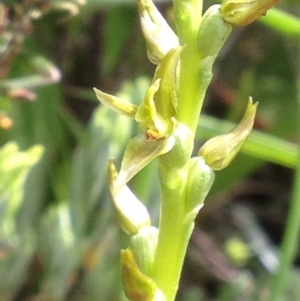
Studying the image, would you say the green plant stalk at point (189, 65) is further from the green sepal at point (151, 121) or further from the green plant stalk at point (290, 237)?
the green plant stalk at point (290, 237)

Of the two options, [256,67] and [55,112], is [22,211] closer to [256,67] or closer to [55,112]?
[55,112]

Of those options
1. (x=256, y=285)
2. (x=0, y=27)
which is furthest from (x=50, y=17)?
(x=256, y=285)

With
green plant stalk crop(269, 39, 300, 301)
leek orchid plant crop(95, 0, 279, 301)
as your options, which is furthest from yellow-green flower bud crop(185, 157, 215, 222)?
green plant stalk crop(269, 39, 300, 301)

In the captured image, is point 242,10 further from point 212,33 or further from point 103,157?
point 103,157

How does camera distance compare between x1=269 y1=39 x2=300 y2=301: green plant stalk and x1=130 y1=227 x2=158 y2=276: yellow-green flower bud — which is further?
x1=269 y1=39 x2=300 y2=301: green plant stalk

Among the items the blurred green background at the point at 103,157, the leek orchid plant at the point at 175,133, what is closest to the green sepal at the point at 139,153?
the leek orchid plant at the point at 175,133

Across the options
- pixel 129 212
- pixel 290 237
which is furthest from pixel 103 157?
pixel 129 212

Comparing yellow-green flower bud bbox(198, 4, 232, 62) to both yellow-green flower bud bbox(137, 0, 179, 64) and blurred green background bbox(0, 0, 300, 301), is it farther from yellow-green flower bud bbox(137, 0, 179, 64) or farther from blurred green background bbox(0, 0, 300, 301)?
blurred green background bbox(0, 0, 300, 301)
